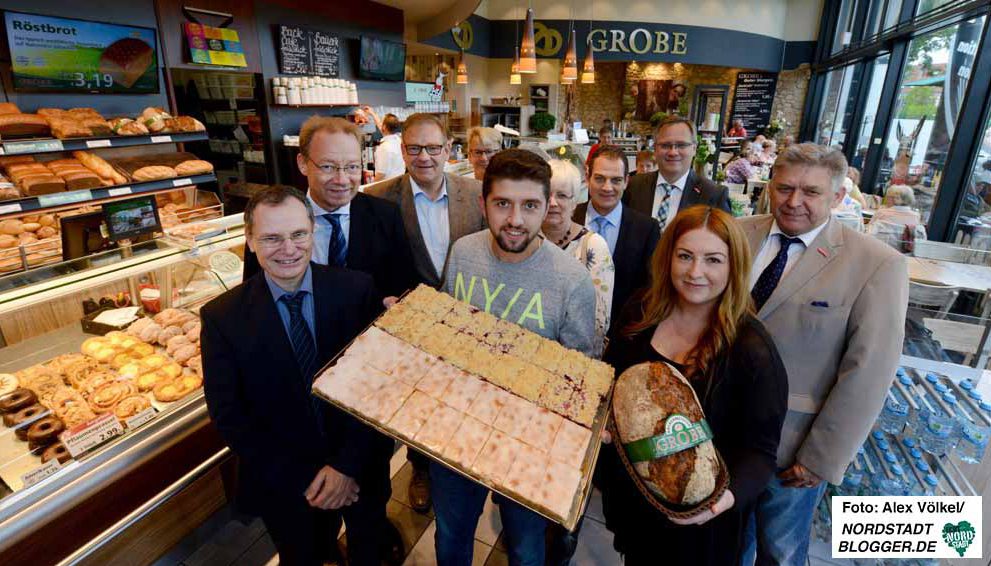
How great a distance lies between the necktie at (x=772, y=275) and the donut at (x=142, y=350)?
110 inches

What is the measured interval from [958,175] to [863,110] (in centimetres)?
597

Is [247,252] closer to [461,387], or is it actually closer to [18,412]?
[18,412]

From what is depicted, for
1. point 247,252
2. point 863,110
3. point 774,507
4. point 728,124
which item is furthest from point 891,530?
point 728,124

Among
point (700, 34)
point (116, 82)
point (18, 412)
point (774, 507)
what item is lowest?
point (774, 507)

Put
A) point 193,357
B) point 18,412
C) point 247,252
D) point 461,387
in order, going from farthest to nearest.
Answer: point 193,357, point 247,252, point 18,412, point 461,387

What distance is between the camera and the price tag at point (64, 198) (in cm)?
337

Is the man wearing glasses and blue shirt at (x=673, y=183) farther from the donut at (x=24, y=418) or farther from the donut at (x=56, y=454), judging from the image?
the donut at (x=24, y=418)

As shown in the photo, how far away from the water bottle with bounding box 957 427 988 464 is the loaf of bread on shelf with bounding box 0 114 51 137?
19.8 ft

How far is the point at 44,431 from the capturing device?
178cm

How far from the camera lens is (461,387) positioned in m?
1.50

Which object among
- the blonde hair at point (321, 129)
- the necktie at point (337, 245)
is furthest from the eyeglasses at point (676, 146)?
the necktie at point (337, 245)

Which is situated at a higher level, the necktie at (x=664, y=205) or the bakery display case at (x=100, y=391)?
the necktie at (x=664, y=205)

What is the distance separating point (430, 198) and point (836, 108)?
14.4 m

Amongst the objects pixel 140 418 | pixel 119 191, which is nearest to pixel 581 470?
pixel 140 418
